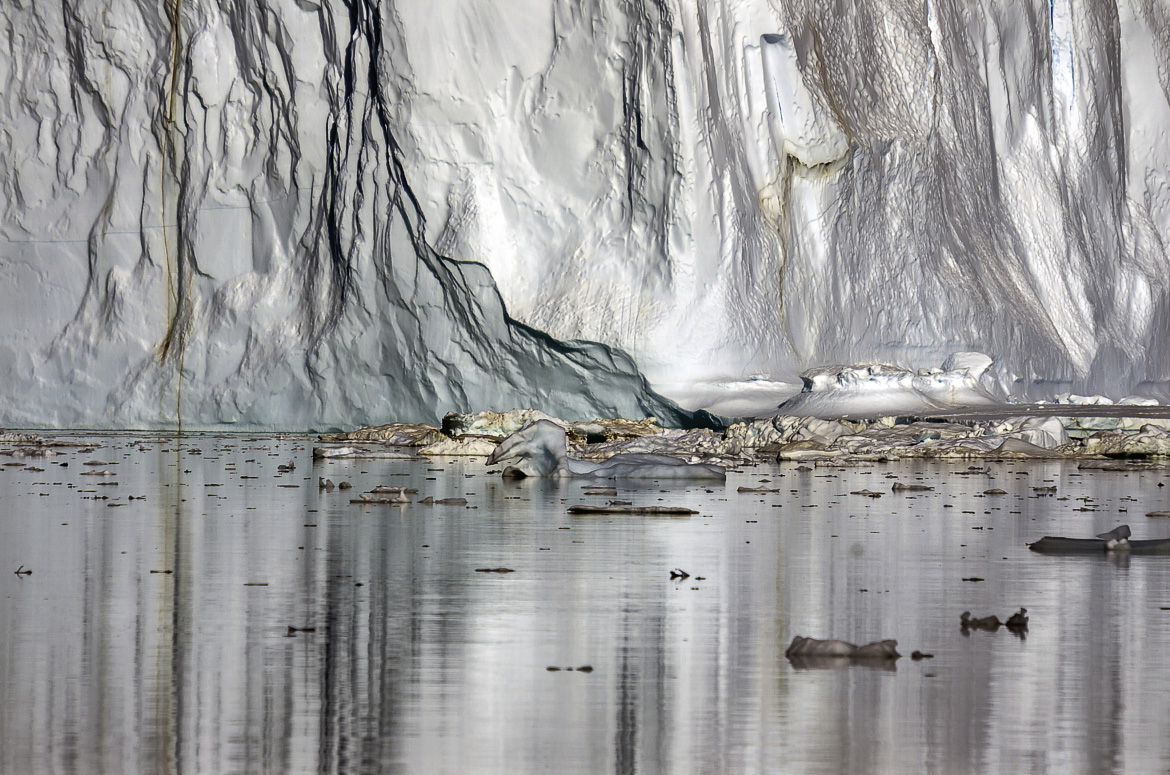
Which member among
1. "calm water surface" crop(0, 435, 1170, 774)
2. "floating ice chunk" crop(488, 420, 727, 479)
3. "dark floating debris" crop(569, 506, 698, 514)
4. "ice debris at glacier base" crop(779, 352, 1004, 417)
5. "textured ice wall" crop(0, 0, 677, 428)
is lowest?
"calm water surface" crop(0, 435, 1170, 774)

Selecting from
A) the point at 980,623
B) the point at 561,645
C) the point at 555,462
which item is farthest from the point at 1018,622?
the point at 555,462

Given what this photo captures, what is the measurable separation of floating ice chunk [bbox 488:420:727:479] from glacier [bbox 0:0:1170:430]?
15.9 feet

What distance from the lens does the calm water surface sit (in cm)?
213

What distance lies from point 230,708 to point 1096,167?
1813 cm

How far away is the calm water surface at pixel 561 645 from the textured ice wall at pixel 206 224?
9167 mm

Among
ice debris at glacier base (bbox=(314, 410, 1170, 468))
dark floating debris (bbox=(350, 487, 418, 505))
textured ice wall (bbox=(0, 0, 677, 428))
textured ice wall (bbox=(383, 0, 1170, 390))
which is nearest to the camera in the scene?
dark floating debris (bbox=(350, 487, 418, 505))

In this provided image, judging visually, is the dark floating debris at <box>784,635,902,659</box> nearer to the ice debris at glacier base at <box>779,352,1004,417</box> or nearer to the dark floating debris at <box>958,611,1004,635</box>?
the dark floating debris at <box>958,611,1004,635</box>

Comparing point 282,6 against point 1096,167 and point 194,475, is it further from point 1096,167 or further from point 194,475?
point 1096,167

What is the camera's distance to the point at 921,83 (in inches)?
645

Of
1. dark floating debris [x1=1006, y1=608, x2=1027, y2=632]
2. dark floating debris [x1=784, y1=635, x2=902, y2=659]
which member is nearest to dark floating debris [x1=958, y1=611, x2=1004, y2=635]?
dark floating debris [x1=1006, y1=608, x2=1027, y2=632]

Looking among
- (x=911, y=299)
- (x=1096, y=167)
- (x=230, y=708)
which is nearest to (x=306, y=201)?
Answer: (x=911, y=299)

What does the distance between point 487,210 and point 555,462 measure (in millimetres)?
5714

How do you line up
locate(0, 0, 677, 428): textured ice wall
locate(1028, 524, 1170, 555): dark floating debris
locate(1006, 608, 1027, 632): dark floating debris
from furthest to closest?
locate(0, 0, 677, 428): textured ice wall
locate(1028, 524, 1170, 555): dark floating debris
locate(1006, 608, 1027, 632): dark floating debris

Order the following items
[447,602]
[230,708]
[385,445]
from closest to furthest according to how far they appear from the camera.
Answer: [230,708], [447,602], [385,445]
